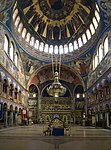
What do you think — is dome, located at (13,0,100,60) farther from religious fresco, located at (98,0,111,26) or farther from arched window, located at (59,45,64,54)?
religious fresco, located at (98,0,111,26)

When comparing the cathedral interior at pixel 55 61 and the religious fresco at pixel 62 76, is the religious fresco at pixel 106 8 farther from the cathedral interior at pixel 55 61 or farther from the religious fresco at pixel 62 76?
the religious fresco at pixel 62 76

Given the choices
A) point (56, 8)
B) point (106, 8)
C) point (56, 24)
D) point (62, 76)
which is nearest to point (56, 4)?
point (56, 8)

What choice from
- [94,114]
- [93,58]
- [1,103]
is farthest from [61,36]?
[1,103]

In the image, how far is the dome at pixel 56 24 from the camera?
102 ft

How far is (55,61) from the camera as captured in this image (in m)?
38.1

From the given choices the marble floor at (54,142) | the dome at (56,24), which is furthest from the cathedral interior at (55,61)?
the marble floor at (54,142)

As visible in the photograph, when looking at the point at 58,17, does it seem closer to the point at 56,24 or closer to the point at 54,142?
the point at 56,24

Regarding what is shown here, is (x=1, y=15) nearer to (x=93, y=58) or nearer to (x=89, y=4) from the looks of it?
(x=89, y=4)

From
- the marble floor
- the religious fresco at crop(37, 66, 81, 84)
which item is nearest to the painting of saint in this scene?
the religious fresco at crop(37, 66, 81, 84)

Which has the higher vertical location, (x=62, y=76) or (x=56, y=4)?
(x=56, y=4)

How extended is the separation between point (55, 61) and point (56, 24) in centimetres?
625

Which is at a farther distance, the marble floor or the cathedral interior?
the cathedral interior

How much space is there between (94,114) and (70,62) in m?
9.98

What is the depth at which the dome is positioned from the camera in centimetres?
3094
